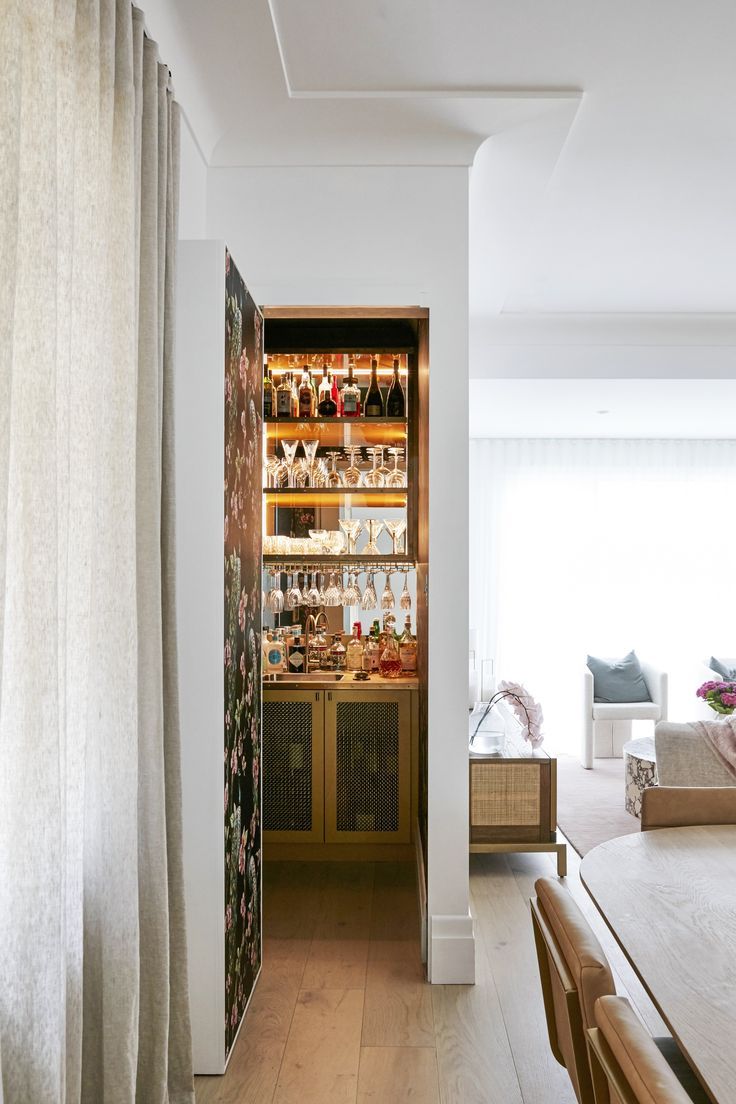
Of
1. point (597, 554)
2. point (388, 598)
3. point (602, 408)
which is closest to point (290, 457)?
point (388, 598)

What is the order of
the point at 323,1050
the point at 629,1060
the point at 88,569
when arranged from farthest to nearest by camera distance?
the point at 323,1050 < the point at 88,569 < the point at 629,1060

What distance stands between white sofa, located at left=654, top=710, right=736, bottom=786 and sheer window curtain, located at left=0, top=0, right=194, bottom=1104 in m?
2.30

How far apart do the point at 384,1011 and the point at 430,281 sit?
99.4 inches

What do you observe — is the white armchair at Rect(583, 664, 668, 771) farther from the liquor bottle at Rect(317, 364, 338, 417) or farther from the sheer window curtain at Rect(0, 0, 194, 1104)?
the sheer window curtain at Rect(0, 0, 194, 1104)

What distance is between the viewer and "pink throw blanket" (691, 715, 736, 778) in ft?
11.6

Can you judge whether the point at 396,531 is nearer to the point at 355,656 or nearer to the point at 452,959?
the point at 355,656

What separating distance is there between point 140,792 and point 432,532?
1548mm

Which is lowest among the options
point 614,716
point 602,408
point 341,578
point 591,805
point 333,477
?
point 591,805

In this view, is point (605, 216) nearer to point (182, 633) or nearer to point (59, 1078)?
point (182, 633)

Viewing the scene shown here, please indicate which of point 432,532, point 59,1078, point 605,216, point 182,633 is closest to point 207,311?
point 182,633

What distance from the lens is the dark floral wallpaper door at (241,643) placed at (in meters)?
2.51

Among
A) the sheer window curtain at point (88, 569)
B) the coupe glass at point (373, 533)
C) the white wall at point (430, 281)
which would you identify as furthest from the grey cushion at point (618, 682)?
the sheer window curtain at point (88, 569)

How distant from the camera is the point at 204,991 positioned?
2363 millimetres

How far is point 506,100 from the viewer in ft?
9.23
